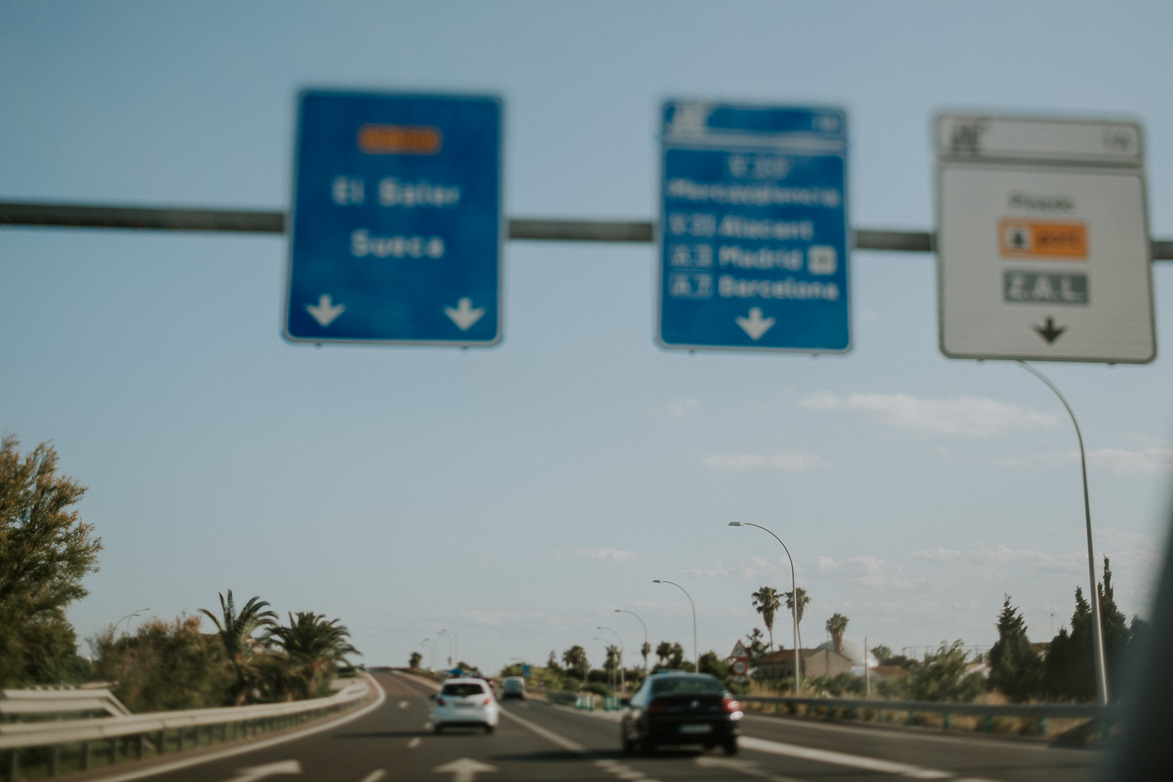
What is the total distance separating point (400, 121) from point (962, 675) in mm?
45106

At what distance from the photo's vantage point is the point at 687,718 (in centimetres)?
1828

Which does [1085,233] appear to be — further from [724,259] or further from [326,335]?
[326,335]

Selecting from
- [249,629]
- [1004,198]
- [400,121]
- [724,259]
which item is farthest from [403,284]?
[249,629]

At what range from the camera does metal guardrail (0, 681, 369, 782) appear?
1101cm

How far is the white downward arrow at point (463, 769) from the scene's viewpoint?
13484 mm

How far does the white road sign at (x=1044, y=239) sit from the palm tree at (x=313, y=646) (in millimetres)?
49812

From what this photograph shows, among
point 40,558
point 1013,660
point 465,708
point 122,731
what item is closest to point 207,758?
point 122,731

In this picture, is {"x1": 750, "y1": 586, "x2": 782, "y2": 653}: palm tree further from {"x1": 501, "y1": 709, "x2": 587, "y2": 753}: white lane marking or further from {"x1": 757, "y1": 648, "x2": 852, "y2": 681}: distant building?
{"x1": 501, "y1": 709, "x2": 587, "y2": 753}: white lane marking

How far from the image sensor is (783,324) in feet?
32.1

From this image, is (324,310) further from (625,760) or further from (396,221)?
(625,760)

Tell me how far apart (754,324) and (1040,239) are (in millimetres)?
2674

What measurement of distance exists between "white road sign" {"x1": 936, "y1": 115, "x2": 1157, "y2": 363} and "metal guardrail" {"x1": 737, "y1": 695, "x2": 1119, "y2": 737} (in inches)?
260

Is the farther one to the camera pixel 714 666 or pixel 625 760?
pixel 714 666

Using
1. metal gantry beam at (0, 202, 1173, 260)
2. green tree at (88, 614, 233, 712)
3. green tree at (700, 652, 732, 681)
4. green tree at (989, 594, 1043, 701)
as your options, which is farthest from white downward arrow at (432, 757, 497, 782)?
green tree at (700, 652, 732, 681)
